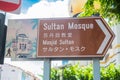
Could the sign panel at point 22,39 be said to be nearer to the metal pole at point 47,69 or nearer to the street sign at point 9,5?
the metal pole at point 47,69

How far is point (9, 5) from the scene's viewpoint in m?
2.25

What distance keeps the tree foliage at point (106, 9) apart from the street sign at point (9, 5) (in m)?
3.92

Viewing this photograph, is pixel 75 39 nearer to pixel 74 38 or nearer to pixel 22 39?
pixel 74 38

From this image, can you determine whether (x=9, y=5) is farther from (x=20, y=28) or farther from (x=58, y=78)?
(x=58, y=78)

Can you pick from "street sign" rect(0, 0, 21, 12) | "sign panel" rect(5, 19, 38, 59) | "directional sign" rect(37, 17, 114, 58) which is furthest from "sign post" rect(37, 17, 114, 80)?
"street sign" rect(0, 0, 21, 12)

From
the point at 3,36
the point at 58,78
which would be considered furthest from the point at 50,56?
the point at 58,78

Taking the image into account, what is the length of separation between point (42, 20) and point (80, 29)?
0.65 meters

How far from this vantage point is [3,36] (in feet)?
7.88

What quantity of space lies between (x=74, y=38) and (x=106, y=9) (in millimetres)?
2159

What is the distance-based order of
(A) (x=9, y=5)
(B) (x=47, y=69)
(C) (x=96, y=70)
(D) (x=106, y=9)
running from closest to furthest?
(A) (x=9, y=5) < (C) (x=96, y=70) < (B) (x=47, y=69) < (D) (x=106, y=9)

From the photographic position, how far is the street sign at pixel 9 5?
2211 mm

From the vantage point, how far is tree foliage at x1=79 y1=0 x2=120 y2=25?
6030 mm

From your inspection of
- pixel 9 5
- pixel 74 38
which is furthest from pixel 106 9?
pixel 9 5

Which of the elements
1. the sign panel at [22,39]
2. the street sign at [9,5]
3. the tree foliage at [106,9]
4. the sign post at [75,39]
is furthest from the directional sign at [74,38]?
the street sign at [9,5]
